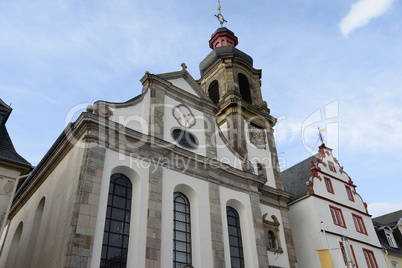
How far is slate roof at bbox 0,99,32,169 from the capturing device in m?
12.5

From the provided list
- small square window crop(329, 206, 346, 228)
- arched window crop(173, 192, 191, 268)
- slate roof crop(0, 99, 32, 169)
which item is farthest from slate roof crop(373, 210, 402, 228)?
slate roof crop(0, 99, 32, 169)

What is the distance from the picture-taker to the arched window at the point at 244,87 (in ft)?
81.7

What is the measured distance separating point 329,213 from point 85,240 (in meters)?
15.0

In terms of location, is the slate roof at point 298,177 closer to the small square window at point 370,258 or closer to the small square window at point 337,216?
the small square window at point 337,216

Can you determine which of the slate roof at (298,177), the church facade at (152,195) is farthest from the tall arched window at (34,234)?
the slate roof at (298,177)

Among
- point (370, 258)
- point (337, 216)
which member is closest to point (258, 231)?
point (337, 216)

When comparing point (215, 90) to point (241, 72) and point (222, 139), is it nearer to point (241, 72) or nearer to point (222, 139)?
point (241, 72)

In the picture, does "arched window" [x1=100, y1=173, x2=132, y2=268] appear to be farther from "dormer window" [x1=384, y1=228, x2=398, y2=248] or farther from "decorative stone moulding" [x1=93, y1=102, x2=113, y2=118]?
"dormer window" [x1=384, y1=228, x2=398, y2=248]

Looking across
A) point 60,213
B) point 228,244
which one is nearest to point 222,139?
point 228,244

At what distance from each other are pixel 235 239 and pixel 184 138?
197 inches

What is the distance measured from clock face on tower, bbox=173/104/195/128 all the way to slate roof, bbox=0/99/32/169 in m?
7.01

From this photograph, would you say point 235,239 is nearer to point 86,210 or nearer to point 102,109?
point 86,210

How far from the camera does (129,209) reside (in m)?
13.6

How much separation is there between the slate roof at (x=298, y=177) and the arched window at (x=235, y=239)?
277 inches
